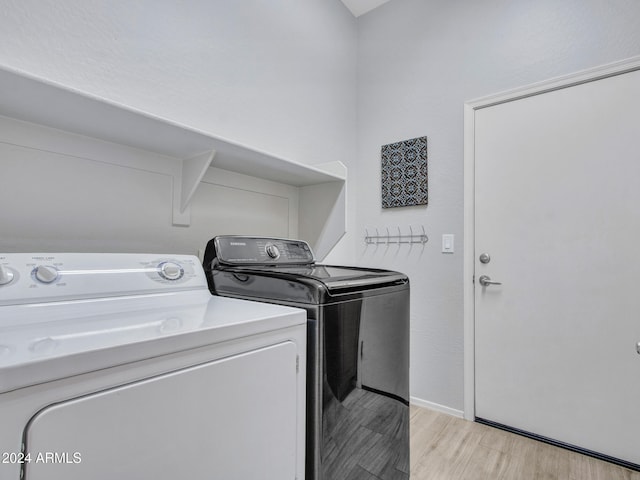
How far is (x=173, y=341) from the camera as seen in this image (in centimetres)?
67

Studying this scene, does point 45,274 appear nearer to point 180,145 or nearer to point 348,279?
point 180,145

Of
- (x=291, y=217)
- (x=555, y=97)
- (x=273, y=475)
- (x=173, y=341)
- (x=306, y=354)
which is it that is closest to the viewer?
(x=173, y=341)

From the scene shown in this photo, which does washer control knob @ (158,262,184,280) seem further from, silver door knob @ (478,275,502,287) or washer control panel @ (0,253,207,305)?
silver door knob @ (478,275,502,287)

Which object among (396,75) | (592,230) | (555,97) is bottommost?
(592,230)

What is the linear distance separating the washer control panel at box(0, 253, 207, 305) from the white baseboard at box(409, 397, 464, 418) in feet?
6.12

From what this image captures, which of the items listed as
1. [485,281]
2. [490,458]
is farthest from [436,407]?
[485,281]

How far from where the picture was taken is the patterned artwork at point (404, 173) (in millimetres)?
2381

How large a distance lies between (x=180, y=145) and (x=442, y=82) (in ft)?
6.29

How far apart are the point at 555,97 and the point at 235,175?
75.8 inches

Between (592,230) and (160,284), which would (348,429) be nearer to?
(160,284)

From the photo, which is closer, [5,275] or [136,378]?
[136,378]

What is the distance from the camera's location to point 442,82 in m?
2.34

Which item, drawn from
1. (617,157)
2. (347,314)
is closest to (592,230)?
(617,157)

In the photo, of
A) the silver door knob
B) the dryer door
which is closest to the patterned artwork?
the silver door knob
